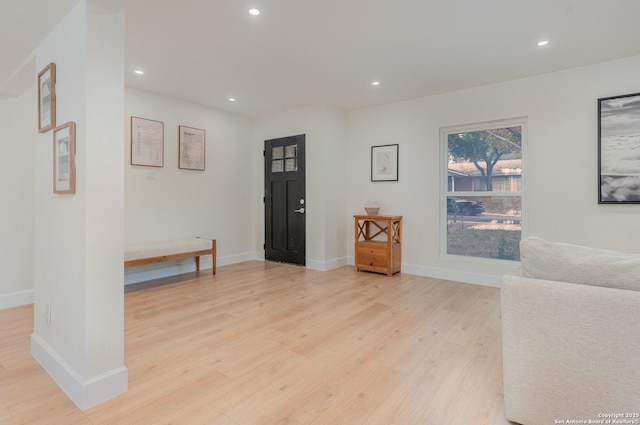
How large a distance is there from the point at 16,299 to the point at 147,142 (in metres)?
2.24

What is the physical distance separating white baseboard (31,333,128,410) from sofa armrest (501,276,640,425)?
2064 mm

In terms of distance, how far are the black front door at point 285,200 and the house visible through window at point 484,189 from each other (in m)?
2.19

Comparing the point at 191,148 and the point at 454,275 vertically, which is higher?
the point at 191,148

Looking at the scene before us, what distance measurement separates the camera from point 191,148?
16.0 ft

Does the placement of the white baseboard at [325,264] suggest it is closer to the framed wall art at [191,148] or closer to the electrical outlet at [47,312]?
the framed wall art at [191,148]

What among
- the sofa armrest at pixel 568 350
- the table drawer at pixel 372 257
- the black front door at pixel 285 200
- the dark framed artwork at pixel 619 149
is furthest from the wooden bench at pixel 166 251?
the dark framed artwork at pixel 619 149

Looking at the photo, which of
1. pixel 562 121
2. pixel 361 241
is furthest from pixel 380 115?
pixel 562 121

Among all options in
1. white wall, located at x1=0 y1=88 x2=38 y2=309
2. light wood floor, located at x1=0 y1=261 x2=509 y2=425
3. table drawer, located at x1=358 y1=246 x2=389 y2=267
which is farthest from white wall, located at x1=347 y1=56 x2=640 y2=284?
white wall, located at x1=0 y1=88 x2=38 y2=309

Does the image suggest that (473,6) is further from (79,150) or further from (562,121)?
(79,150)

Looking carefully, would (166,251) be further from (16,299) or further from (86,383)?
(86,383)

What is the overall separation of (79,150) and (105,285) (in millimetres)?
748

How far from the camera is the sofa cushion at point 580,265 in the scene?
1.40 metres

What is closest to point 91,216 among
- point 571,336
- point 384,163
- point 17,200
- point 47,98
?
point 47,98

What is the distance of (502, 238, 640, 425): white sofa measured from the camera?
135 centimetres
